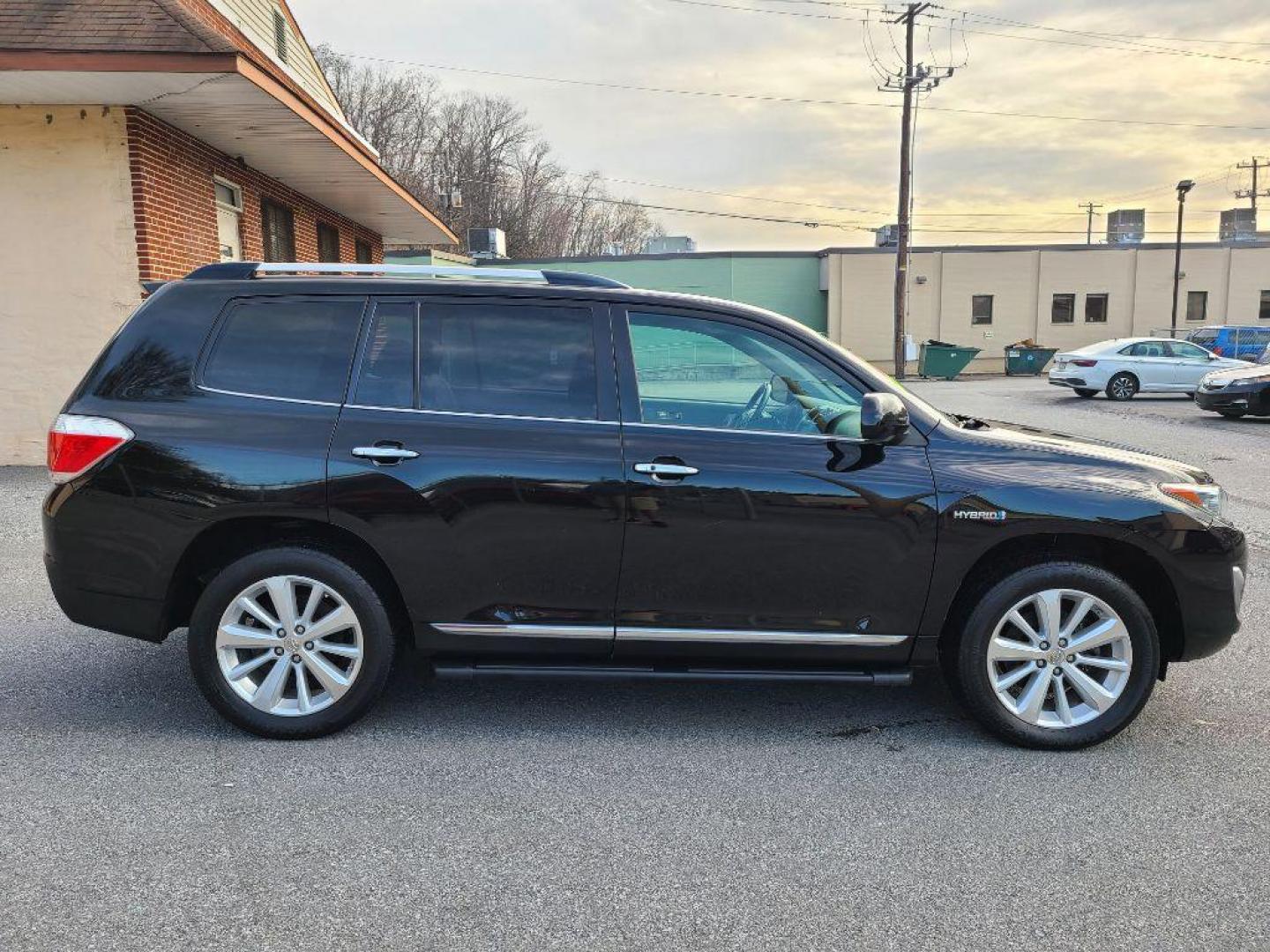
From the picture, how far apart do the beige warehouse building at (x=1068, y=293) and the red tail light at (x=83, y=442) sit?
40469mm

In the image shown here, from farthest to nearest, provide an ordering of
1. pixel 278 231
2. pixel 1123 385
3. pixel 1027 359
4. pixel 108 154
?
pixel 1027 359, pixel 1123 385, pixel 278 231, pixel 108 154

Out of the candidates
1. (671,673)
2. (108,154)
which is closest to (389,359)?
(671,673)

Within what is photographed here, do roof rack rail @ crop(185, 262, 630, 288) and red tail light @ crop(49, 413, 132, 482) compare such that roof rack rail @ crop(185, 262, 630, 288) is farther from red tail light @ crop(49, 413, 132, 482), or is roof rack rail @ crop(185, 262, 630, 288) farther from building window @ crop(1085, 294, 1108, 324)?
building window @ crop(1085, 294, 1108, 324)

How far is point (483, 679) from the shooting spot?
438 cm

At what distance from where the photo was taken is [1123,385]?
22891 millimetres

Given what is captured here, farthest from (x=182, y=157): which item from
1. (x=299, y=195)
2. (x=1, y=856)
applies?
(x=1, y=856)

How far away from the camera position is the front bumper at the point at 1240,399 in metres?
16.0

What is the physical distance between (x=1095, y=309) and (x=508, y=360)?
46053 millimetres

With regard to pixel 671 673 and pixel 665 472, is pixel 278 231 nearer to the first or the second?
pixel 665 472

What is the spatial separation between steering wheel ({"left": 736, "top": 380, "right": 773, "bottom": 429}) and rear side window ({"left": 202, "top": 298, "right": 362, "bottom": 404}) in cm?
158

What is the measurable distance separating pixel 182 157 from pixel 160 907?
9862 millimetres

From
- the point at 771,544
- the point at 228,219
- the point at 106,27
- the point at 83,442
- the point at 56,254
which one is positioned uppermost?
the point at 106,27

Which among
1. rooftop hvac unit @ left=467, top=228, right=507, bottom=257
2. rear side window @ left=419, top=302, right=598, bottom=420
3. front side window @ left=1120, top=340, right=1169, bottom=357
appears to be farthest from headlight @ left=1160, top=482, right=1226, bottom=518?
rooftop hvac unit @ left=467, top=228, right=507, bottom=257

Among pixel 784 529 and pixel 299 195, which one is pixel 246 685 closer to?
pixel 784 529
